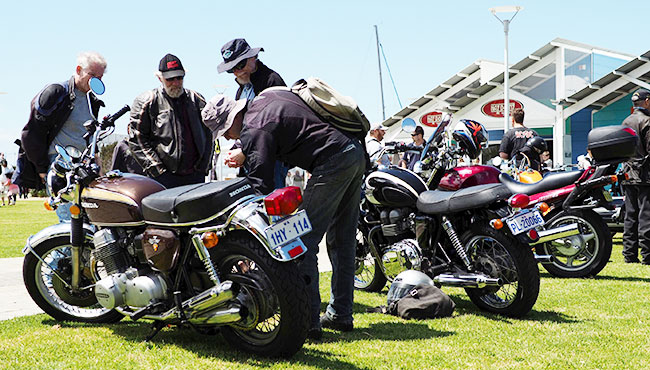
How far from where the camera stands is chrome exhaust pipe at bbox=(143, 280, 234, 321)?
11.9 feet

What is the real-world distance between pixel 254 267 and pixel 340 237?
1092 millimetres

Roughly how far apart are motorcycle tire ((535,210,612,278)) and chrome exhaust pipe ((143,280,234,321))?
4.28 meters

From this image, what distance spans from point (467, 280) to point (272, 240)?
6.68 feet

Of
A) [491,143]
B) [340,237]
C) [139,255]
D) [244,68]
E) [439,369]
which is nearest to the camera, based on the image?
[439,369]

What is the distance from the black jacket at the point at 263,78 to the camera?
527 cm

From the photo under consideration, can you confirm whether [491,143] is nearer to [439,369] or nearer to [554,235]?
[554,235]

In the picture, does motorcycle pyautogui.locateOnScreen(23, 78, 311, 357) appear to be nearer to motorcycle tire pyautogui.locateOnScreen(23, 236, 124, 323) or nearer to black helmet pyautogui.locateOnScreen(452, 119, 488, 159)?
motorcycle tire pyautogui.locateOnScreen(23, 236, 124, 323)

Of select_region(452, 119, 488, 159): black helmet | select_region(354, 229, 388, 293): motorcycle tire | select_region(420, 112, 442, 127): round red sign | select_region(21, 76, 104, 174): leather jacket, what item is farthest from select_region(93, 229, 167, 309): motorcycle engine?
select_region(420, 112, 442, 127): round red sign

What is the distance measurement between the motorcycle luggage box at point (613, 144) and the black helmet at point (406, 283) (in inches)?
96.8

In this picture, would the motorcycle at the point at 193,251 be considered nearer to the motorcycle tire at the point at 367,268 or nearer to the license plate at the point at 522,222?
the license plate at the point at 522,222

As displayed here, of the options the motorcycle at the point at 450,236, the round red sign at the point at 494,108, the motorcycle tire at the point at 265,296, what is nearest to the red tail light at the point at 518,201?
the motorcycle at the point at 450,236

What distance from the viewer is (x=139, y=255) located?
412cm

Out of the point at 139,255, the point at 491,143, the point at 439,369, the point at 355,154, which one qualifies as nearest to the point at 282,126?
the point at 355,154

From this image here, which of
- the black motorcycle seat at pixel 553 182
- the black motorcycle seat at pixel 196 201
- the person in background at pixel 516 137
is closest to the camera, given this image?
the black motorcycle seat at pixel 196 201
